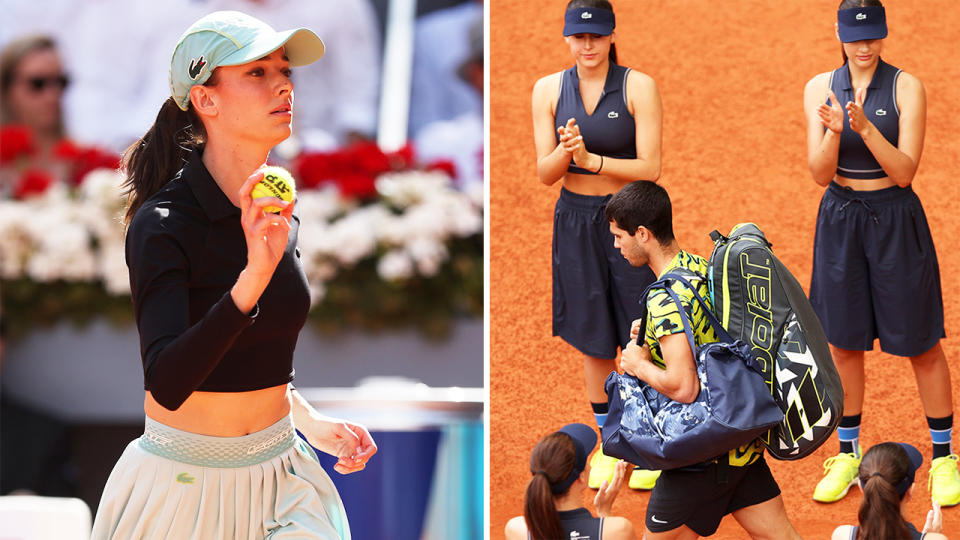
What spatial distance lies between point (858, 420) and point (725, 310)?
5.45 ft

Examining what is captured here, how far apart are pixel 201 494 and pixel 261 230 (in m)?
0.64

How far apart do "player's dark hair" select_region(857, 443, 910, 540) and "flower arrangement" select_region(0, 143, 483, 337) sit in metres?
1.94

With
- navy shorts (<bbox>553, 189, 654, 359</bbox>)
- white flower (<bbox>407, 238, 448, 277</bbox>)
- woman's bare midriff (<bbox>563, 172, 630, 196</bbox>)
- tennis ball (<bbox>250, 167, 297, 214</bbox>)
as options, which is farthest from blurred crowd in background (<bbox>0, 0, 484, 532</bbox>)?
tennis ball (<bbox>250, 167, 297, 214</bbox>)

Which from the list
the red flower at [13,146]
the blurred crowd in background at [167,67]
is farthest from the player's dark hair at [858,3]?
the red flower at [13,146]

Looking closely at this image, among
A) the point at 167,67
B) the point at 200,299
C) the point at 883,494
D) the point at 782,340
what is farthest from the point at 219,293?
the point at 167,67

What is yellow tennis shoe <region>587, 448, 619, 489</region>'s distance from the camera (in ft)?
15.0

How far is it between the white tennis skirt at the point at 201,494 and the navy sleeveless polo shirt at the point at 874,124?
8.61 ft

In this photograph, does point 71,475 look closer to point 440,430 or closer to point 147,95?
point 147,95

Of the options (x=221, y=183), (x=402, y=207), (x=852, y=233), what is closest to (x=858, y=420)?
(x=852, y=233)

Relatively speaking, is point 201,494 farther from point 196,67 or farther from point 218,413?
point 196,67

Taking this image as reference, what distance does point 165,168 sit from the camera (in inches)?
98.8

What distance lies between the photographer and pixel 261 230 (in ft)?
6.84

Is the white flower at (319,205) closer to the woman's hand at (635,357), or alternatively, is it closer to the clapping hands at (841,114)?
the clapping hands at (841,114)

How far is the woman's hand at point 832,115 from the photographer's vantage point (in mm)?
4199
